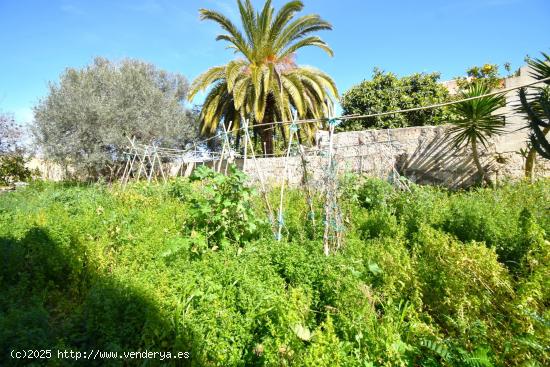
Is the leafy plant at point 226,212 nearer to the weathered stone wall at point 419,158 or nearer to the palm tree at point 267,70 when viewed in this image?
the weathered stone wall at point 419,158

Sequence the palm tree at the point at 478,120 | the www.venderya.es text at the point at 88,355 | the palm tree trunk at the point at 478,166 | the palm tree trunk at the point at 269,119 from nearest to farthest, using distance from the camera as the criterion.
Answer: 1. the www.venderya.es text at the point at 88,355
2. the palm tree at the point at 478,120
3. the palm tree trunk at the point at 478,166
4. the palm tree trunk at the point at 269,119

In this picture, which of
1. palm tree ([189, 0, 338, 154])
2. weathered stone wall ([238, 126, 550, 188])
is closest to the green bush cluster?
weathered stone wall ([238, 126, 550, 188])

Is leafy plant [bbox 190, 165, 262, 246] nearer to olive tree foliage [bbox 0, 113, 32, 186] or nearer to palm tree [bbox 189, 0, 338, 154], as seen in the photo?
palm tree [bbox 189, 0, 338, 154]

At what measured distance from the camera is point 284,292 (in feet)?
8.27

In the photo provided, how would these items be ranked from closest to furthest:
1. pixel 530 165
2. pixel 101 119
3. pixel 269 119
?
pixel 530 165 → pixel 269 119 → pixel 101 119

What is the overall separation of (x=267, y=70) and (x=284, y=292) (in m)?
8.44

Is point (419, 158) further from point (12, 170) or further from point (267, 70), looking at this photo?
point (12, 170)

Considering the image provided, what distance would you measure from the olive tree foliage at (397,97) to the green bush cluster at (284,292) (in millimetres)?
10210

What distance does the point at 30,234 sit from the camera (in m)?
3.87

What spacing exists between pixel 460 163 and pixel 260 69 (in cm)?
632

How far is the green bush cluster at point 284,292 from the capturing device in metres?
2.03

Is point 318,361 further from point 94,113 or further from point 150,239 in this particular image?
point 94,113

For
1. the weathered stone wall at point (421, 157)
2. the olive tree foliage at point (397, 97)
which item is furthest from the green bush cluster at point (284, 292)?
the olive tree foliage at point (397, 97)

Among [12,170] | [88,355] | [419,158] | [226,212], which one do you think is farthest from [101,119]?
[88,355]
